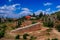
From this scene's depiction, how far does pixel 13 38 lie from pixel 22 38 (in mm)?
932

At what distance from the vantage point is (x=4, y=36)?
17547mm

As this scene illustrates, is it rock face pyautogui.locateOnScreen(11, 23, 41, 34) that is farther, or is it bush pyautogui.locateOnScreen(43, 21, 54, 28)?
bush pyautogui.locateOnScreen(43, 21, 54, 28)

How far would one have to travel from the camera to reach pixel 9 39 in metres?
16.4

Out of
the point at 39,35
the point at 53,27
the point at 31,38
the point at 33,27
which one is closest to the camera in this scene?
the point at 31,38

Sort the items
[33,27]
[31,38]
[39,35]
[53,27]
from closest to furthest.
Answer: [31,38]
[39,35]
[33,27]
[53,27]

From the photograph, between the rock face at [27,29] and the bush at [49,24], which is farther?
the bush at [49,24]

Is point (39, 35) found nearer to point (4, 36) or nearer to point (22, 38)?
point (22, 38)

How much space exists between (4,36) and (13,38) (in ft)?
4.61

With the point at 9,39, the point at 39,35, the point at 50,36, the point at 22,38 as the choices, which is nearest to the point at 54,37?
the point at 50,36

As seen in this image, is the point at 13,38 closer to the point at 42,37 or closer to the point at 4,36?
the point at 4,36

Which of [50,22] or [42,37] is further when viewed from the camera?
[50,22]

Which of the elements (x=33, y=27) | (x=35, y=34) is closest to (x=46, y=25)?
(x=33, y=27)

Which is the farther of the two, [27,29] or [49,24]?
[49,24]

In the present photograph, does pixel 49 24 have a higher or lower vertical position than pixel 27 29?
higher
